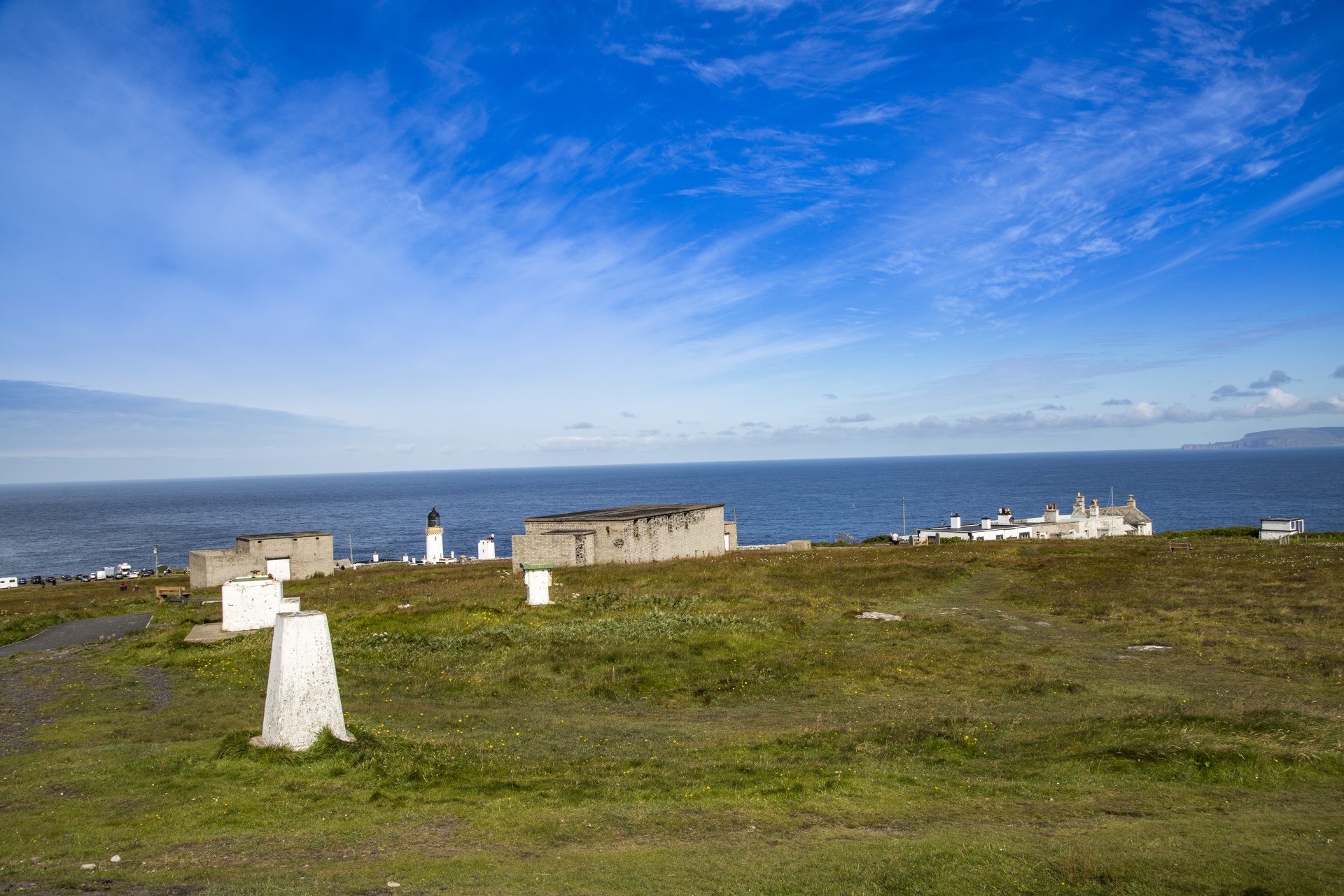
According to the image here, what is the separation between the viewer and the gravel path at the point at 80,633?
26.4 meters

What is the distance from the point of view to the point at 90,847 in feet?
31.1

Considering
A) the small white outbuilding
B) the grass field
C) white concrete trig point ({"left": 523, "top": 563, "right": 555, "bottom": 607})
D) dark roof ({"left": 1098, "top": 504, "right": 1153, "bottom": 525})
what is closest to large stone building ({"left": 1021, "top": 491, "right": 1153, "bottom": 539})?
dark roof ({"left": 1098, "top": 504, "right": 1153, "bottom": 525})

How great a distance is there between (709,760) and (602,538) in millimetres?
33768

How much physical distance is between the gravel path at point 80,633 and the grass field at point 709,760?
1.73m

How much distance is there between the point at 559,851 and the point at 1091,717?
1209 cm

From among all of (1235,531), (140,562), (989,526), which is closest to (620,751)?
(989,526)

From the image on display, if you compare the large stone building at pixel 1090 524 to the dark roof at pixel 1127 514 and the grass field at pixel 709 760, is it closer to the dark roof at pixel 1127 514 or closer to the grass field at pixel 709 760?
the dark roof at pixel 1127 514

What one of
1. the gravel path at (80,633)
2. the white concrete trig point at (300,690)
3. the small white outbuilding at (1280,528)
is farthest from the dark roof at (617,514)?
the small white outbuilding at (1280,528)

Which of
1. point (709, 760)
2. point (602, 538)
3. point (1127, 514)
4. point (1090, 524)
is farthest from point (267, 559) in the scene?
point (1127, 514)

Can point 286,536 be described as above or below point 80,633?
above

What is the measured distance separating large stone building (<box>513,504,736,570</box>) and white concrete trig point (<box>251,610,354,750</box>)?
102 ft

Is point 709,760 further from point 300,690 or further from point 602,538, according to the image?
point 602,538

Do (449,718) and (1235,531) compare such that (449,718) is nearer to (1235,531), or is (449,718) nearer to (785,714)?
(785,714)

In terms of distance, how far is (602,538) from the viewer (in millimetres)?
47062
